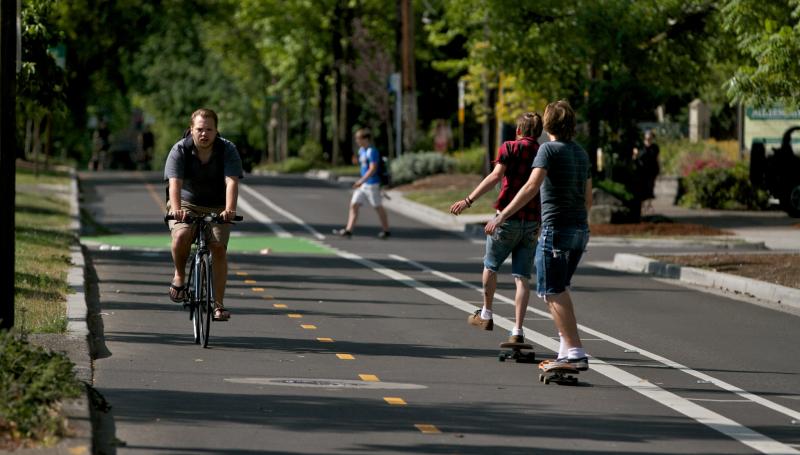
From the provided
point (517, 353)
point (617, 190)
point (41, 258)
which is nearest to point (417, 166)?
point (617, 190)

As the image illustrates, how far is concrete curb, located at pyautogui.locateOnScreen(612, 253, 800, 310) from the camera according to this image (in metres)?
18.6

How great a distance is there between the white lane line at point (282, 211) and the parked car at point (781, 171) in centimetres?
980

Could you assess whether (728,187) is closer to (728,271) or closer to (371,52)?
(728,271)

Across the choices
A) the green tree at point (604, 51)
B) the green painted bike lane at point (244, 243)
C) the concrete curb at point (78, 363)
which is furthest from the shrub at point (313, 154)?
the concrete curb at point (78, 363)

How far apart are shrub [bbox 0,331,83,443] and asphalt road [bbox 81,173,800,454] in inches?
14.2

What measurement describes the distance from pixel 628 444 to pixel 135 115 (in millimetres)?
115904

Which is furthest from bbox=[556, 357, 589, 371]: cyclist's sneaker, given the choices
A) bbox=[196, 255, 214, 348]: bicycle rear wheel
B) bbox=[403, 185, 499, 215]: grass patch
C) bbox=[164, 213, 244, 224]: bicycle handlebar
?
bbox=[403, 185, 499, 215]: grass patch

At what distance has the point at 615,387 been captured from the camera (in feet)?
37.3

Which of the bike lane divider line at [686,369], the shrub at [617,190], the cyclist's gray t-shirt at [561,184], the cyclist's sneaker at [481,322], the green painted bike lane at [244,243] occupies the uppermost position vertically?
the cyclist's gray t-shirt at [561,184]

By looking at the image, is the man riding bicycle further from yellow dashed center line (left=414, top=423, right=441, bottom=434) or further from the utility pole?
yellow dashed center line (left=414, top=423, right=441, bottom=434)

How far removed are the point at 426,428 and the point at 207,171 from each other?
466 cm

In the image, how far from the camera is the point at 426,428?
9.38 m

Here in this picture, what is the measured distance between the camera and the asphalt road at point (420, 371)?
9.14 metres

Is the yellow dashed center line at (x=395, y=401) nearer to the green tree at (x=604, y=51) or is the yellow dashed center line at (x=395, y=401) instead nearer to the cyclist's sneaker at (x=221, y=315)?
the cyclist's sneaker at (x=221, y=315)
